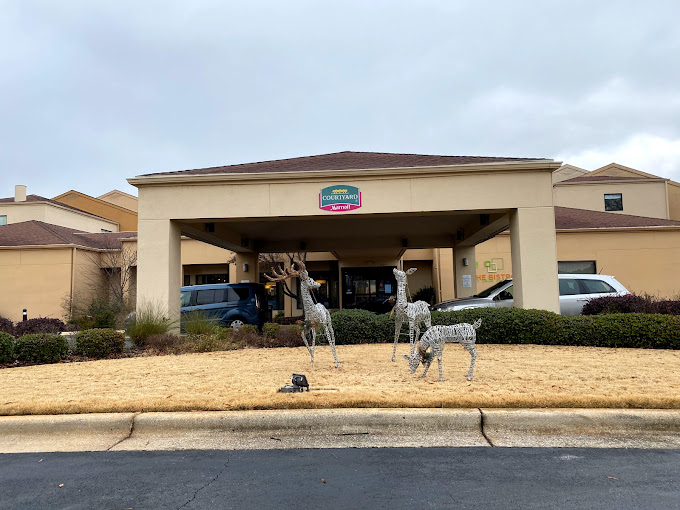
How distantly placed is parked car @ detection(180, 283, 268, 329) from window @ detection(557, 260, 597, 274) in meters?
13.2

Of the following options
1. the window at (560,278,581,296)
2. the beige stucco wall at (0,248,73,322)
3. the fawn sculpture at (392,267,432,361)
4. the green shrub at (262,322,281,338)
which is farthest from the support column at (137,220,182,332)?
the beige stucco wall at (0,248,73,322)

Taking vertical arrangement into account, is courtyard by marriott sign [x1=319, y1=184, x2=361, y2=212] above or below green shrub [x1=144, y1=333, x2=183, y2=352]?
above

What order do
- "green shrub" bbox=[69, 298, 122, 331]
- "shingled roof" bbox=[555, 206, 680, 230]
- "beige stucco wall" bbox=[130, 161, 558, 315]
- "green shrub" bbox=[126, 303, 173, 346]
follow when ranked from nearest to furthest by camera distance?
1. "green shrub" bbox=[126, 303, 173, 346]
2. "beige stucco wall" bbox=[130, 161, 558, 315]
3. "green shrub" bbox=[69, 298, 122, 331]
4. "shingled roof" bbox=[555, 206, 680, 230]

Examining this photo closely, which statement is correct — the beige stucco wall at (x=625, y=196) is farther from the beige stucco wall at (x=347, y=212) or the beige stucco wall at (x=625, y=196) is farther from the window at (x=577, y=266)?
the beige stucco wall at (x=347, y=212)

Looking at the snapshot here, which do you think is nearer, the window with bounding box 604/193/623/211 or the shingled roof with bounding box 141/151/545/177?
the shingled roof with bounding box 141/151/545/177

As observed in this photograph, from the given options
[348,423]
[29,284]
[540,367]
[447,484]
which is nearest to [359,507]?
[447,484]

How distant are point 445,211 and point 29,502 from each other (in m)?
10.4

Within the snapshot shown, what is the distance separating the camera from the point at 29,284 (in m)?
22.1

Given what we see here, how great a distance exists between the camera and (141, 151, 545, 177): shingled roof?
1291 cm

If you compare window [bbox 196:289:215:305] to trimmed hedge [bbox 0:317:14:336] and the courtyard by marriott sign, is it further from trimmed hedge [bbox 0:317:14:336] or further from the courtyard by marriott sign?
trimmed hedge [bbox 0:317:14:336]

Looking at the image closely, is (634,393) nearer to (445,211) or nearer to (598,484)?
(598,484)

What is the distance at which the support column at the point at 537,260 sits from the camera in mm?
11682

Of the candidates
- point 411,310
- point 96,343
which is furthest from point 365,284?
point 411,310

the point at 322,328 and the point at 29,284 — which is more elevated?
the point at 29,284
